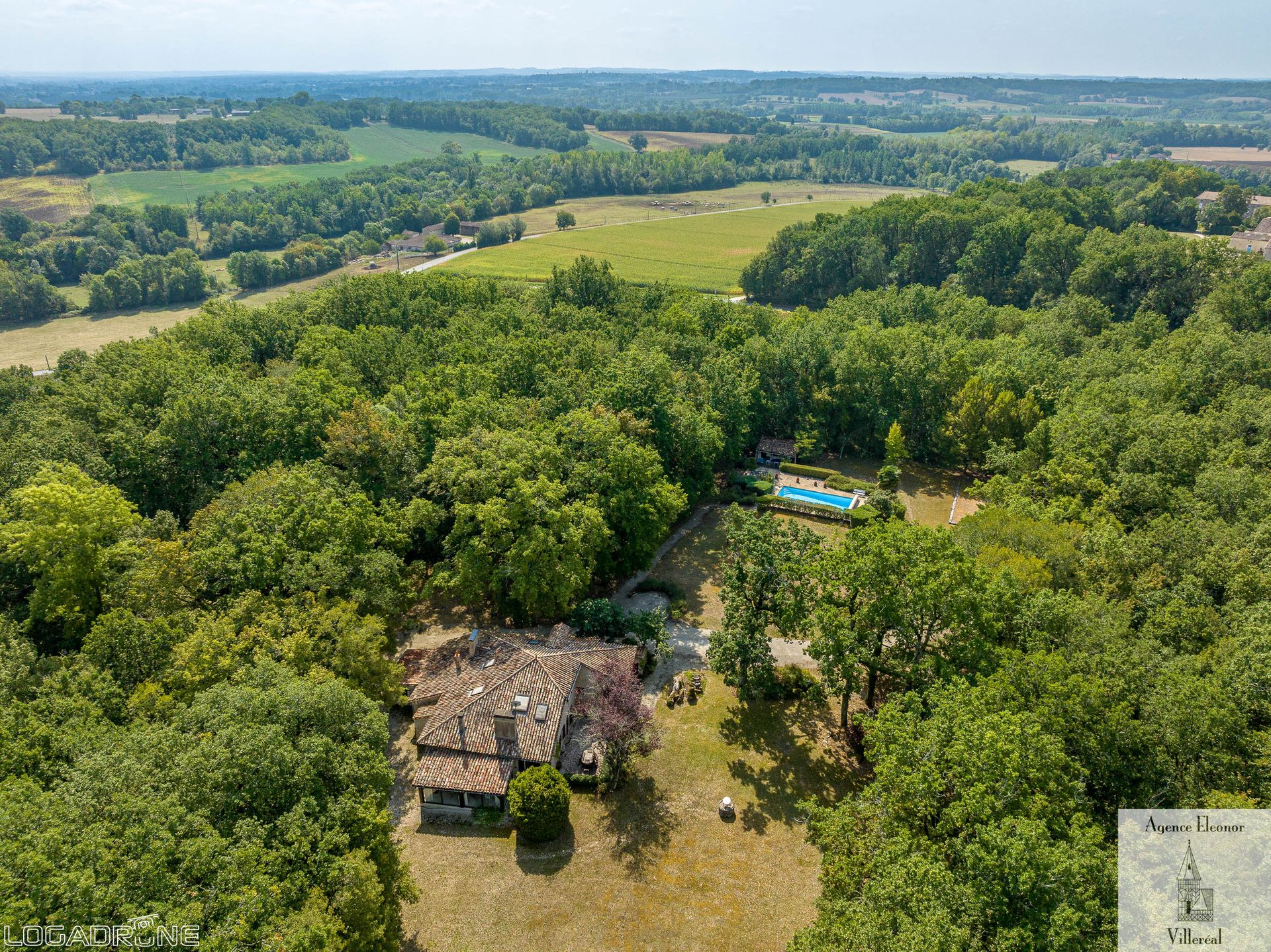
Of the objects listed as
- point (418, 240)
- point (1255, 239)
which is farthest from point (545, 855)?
point (418, 240)

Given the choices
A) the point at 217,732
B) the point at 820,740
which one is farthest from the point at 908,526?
the point at 217,732

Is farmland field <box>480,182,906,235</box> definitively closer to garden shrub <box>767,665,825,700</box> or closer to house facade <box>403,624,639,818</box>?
house facade <box>403,624,639,818</box>

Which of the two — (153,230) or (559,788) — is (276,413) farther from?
(153,230)

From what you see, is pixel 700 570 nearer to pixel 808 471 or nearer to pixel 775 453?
pixel 808 471

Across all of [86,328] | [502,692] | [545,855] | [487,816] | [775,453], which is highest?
[502,692]

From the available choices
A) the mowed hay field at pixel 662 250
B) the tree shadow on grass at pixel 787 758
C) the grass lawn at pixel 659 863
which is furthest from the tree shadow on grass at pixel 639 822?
the mowed hay field at pixel 662 250

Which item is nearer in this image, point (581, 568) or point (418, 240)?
point (581, 568)

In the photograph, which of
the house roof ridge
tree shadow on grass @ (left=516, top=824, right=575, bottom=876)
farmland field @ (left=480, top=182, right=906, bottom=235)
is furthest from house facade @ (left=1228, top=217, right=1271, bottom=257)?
tree shadow on grass @ (left=516, top=824, right=575, bottom=876)
